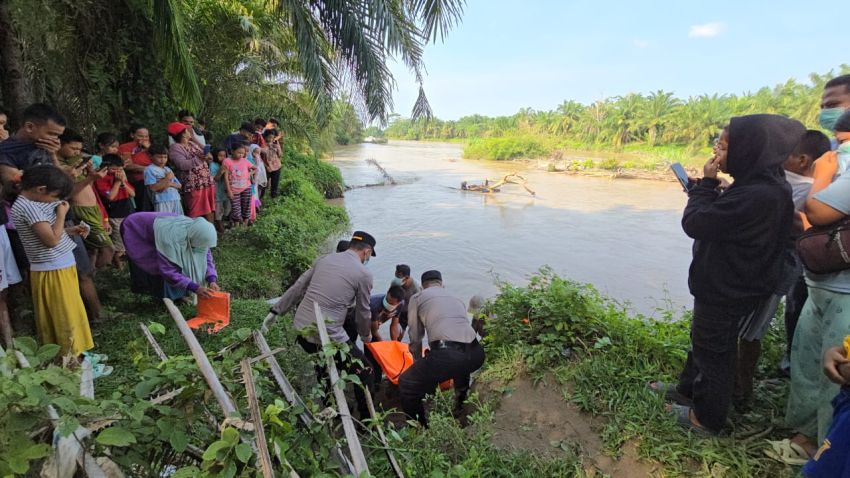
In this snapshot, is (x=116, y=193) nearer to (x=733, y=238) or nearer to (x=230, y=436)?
Result: (x=230, y=436)

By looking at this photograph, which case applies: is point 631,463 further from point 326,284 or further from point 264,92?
point 264,92

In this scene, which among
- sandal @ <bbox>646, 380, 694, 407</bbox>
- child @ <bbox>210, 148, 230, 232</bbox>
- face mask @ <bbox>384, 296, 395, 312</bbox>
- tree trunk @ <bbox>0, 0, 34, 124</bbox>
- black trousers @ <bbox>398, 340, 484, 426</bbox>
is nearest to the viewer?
sandal @ <bbox>646, 380, 694, 407</bbox>

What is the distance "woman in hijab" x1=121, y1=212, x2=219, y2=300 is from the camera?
370 cm

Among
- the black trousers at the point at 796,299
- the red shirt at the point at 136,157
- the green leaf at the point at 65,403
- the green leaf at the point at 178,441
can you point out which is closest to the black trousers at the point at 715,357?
the black trousers at the point at 796,299

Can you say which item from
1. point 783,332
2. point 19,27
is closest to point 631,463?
point 783,332

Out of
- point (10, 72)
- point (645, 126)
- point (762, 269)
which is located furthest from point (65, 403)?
point (645, 126)

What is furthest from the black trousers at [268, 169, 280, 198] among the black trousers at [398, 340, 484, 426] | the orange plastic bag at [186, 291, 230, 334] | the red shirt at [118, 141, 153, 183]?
the black trousers at [398, 340, 484, 426]

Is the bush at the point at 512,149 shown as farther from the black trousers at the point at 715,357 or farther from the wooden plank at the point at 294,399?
the wooden plank at the point at 294,399

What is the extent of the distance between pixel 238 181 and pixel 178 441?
5948 millimetres

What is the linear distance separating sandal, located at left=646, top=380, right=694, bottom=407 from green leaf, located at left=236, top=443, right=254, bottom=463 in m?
2.54

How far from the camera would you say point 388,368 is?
385 cm

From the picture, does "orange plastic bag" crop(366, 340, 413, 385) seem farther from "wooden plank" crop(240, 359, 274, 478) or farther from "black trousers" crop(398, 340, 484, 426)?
"wooden plank" crop(240, 359, 274, 478)

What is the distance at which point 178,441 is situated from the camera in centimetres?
115

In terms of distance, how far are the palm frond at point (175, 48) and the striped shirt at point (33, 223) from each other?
→ 10.3ft
